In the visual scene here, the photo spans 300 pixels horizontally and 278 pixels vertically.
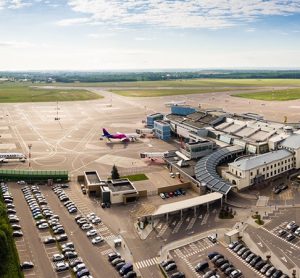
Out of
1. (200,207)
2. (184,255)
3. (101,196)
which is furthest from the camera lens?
(101,196)

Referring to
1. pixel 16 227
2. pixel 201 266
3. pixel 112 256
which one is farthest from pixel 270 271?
pixel 16 227

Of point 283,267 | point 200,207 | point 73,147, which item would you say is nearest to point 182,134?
point 73,147

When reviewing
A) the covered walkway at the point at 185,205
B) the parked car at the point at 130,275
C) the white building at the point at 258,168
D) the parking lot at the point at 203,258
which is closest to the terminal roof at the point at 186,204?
the covered walkway at the point at 185,205

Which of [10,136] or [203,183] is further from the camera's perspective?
[10,136]

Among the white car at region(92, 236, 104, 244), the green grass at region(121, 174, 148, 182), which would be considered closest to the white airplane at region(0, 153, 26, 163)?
the green grass at region(121, 174, 148, 182)

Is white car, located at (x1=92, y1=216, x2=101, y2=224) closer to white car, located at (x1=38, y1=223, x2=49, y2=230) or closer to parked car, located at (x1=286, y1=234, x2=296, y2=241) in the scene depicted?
white car, located at (x1=38, y1=223, x2=49, y2=230)

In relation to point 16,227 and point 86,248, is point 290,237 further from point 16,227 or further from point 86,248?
point 16,227

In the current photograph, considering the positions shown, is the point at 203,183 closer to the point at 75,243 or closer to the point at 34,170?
the point at 75,243

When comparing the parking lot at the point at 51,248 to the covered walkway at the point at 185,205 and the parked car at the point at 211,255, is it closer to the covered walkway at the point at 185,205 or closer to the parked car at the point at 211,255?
the covered walkway at the point at 185,205
